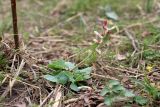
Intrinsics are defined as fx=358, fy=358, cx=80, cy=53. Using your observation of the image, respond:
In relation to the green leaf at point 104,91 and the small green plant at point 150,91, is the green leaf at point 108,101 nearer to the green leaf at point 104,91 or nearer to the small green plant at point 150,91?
the green leaf at point 104,91

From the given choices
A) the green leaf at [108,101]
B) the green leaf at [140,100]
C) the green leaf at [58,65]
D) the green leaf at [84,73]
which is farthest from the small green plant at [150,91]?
the green leaf at [58,65]

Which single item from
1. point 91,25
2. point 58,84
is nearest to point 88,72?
point 58,84

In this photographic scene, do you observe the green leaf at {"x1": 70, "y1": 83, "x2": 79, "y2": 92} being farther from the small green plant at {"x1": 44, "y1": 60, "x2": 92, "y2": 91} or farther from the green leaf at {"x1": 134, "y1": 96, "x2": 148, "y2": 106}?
the green leaf at {"x1": 134, "y1": 96, "x2": 148, "y2": 106}

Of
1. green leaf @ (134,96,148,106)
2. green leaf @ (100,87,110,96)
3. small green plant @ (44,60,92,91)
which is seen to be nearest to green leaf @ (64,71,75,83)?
small green plant @ (44,60,92,91)

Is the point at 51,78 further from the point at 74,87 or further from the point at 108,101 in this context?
the point at 108,101

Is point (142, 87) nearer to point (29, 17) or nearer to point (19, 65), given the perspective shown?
point (19, 65)
